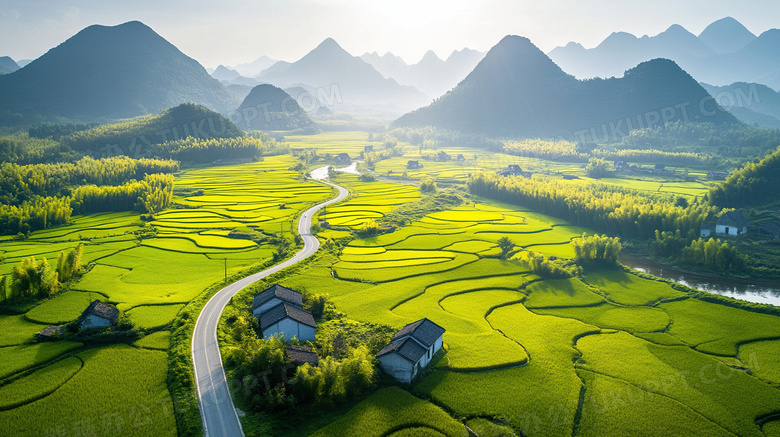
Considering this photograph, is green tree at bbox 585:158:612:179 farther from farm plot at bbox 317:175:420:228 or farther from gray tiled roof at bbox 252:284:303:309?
gray tiled roof at bbox 252:284:303:309

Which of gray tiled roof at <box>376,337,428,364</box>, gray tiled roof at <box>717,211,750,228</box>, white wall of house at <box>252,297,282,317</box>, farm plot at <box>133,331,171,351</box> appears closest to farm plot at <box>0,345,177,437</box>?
farm plot at <box>133,331,171,351</box>

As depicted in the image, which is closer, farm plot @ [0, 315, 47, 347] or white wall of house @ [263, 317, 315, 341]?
farm plot @ [0, 315, 47, 347]

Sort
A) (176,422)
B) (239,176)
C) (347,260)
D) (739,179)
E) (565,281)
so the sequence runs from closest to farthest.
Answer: (176,422)
(565,281)
(347,260)
(739,179)
(239,176)

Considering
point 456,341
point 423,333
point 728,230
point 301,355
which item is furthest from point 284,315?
point 728,230

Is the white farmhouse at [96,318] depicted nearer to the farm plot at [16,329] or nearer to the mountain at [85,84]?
the farm plot at [16,329]

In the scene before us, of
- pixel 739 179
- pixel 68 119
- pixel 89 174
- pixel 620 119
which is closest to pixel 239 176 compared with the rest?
pixel 89 174

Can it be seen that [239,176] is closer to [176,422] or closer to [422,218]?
[422,218]

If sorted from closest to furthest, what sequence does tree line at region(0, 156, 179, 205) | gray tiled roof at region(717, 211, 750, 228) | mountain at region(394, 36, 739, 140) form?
1. gray tiled roof at region(717, 211, 750, 228)
2. tree line at region(0, 156, 179, 205)
3. mountain at region(394, 36, 739, 140)
